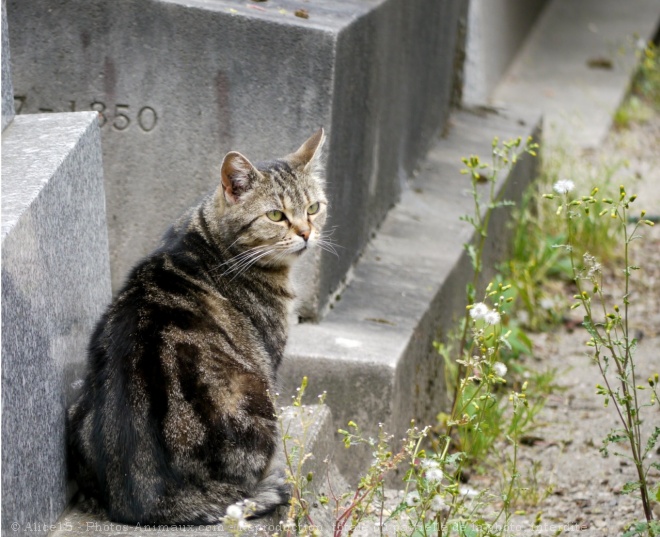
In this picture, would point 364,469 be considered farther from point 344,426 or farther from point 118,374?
point 118,374

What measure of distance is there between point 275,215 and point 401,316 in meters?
1.07

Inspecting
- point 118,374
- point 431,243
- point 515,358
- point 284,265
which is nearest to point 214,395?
point 118,374

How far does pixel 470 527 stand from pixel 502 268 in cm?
323

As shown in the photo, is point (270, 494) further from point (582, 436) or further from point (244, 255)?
point (582, 436)

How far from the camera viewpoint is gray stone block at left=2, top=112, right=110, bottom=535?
248cm

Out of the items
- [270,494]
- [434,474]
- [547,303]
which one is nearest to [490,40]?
[547,303]

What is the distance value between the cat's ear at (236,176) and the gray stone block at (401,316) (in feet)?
2.57

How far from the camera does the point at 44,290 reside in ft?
9.04

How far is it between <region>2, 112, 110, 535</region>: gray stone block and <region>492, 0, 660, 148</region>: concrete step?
5.25 meters

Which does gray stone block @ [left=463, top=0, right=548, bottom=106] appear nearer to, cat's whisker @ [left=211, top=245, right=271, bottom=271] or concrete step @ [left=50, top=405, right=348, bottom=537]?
cat's whisker @ [left=211, top=245, right=271, bottom=271]

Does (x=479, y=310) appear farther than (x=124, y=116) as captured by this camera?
No

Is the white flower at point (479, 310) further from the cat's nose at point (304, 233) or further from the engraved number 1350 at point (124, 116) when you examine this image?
the engraved number 1350 at point (124, 116)

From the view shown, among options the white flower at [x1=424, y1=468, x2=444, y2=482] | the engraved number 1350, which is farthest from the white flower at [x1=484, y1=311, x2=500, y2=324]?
the engraved number 1350

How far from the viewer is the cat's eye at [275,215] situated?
3442 mm
